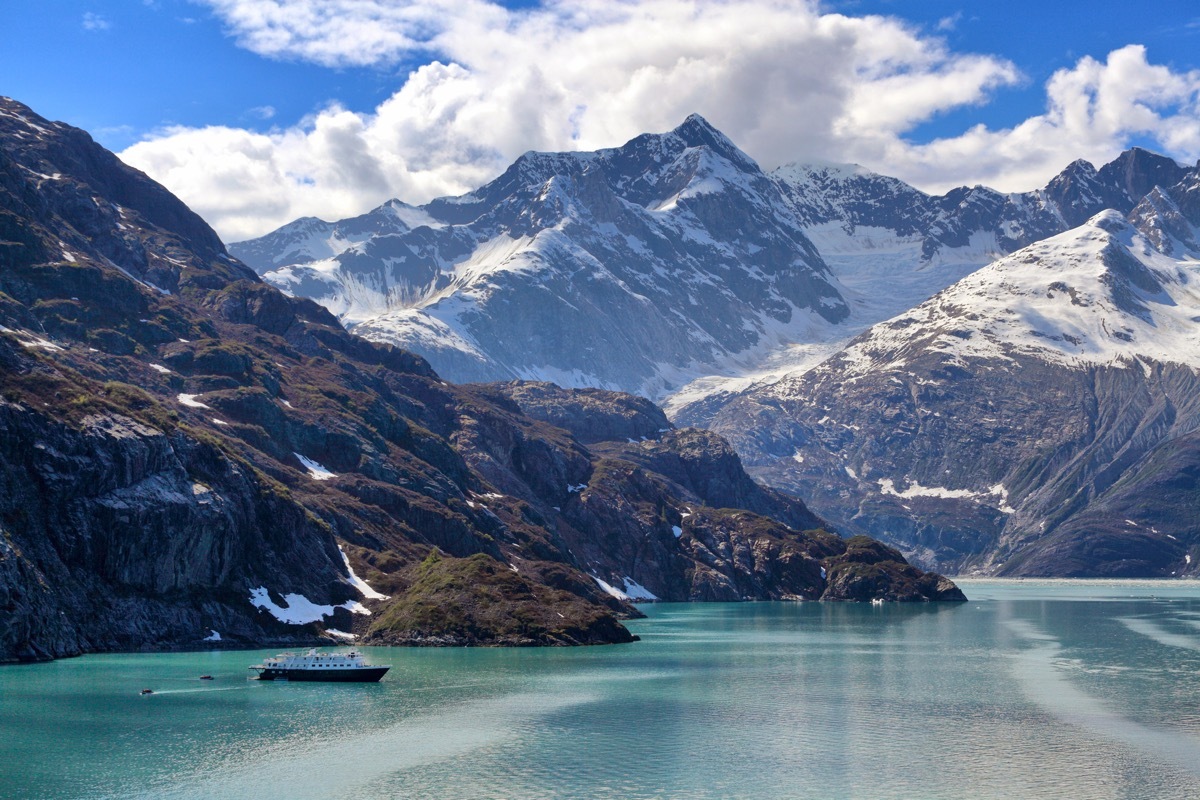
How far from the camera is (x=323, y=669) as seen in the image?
14988 cm

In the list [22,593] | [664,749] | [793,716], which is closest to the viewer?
[664,749]

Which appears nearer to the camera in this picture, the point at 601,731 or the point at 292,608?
the point at 601,731

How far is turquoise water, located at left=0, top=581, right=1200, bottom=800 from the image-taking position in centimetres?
9225

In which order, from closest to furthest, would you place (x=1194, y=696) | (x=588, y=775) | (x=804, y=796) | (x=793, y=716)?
1. (x=804, y=796)
2. (x=588, y=775)
3. (x=793, y=716)
4. (x=1194, y=696)

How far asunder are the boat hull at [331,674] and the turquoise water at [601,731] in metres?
2.83

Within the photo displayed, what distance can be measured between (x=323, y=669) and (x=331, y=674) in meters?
1.14

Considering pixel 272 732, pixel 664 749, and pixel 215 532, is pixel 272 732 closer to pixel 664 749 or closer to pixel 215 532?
pixel 664 749

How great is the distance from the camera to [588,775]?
95.1m

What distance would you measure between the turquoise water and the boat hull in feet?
9.27

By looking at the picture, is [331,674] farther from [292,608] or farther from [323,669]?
[292,608]

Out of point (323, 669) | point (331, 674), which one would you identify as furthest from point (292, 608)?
point (331, 674)

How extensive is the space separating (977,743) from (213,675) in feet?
282

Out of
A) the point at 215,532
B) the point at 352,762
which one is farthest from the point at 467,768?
the point at 215,532

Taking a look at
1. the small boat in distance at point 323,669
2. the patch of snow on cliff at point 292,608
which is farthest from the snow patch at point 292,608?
the small boat in distance at point 323,669
